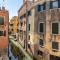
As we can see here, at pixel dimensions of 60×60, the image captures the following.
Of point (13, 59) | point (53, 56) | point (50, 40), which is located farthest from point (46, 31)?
point (13, 59)

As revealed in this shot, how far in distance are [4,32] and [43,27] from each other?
3.63 ft

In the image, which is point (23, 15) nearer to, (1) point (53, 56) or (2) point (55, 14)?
(2) point (55, 14)

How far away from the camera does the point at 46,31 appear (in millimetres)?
5051

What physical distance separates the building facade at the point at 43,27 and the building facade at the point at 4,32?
445 millimetres

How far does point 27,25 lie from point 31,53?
0.87m

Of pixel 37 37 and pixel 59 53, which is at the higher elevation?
pixel 37 37

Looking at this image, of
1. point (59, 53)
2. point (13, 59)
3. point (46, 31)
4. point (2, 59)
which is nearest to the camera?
point (59, 53)

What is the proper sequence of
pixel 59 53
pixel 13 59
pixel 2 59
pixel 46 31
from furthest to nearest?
1. pixel 13 59
2. pixel 2 59
3. pixel 46 31
4. pixel 59 53

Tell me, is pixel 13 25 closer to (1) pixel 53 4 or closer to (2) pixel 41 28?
(2) pixel 41 28

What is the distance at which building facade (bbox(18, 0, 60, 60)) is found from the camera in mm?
4789

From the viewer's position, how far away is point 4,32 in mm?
5324

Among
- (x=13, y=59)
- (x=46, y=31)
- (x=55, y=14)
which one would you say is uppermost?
(x=55, y=14)

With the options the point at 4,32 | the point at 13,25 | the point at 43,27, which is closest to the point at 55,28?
the point at 43,27

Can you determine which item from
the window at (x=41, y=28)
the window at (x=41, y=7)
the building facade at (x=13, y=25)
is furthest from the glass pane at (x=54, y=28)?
the building facade at (x=13, y=25)
